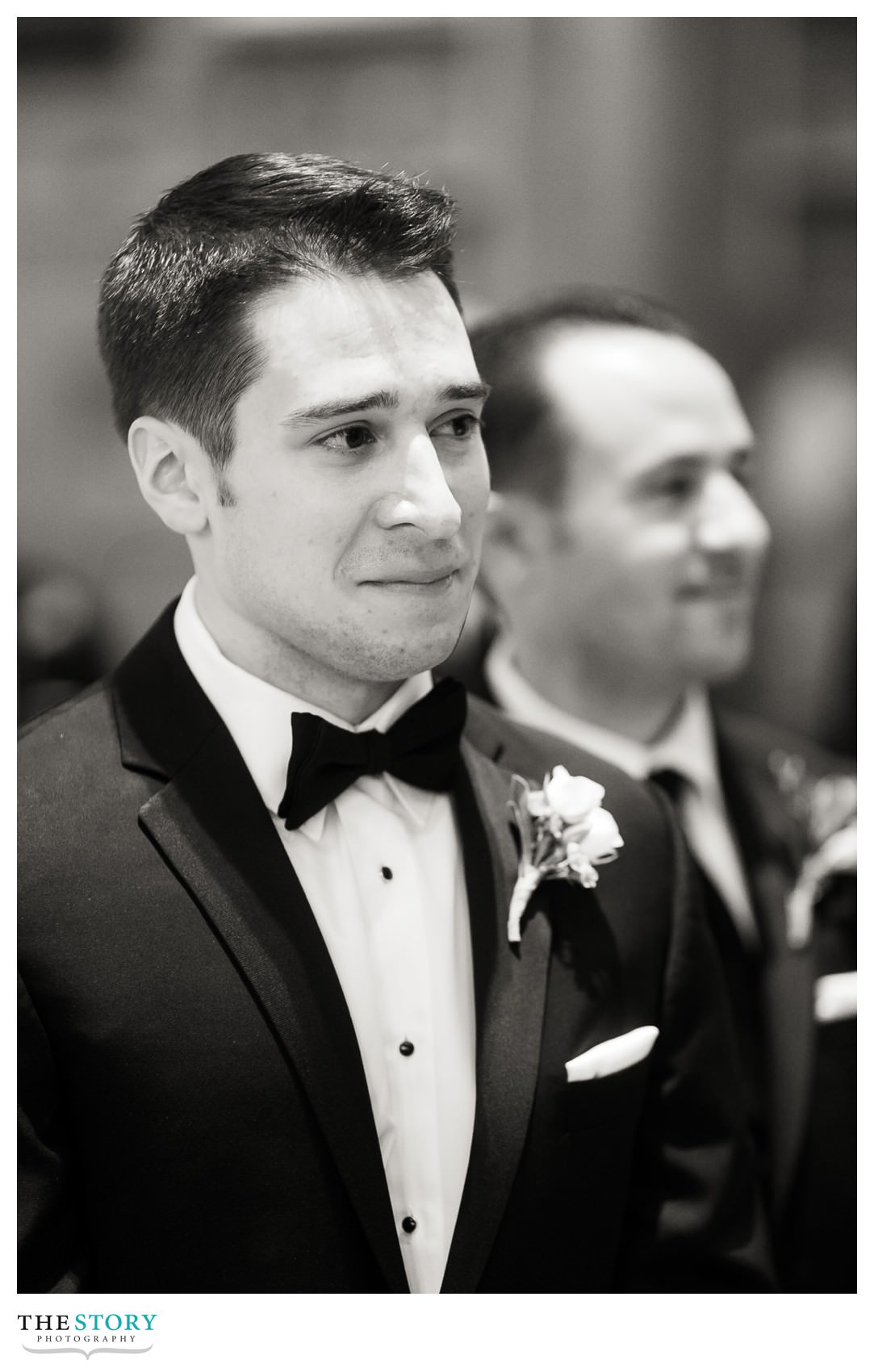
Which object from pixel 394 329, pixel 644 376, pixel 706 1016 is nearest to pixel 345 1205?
pixel 706 1016

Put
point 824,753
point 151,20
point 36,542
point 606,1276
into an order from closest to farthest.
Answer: point 606,1276 < point 151,20 < point 36,542 < point 824,753

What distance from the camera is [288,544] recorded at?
4.79 feet

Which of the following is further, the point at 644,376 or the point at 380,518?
the point at 644,376

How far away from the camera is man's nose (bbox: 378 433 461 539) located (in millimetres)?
1454

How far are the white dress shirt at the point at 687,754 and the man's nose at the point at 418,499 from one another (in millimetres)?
592

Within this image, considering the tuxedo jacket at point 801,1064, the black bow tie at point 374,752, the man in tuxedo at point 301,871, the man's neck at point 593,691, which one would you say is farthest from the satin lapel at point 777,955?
the black bow tie at point 374,752

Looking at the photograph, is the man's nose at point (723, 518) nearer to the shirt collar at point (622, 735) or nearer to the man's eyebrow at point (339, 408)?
the shirt collar at point (622, 735)

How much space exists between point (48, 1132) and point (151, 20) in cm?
146

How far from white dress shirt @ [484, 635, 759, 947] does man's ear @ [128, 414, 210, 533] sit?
2.18ft

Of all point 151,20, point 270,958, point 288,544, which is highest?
point 151,20

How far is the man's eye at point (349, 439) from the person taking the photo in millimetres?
1442

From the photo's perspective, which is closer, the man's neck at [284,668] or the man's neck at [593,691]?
the man's neck at [284,668]

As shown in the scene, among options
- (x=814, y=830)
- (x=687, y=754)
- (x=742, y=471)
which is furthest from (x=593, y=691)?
(x=814, y=830)

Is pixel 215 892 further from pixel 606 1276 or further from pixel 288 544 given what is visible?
pixel 606 1276
